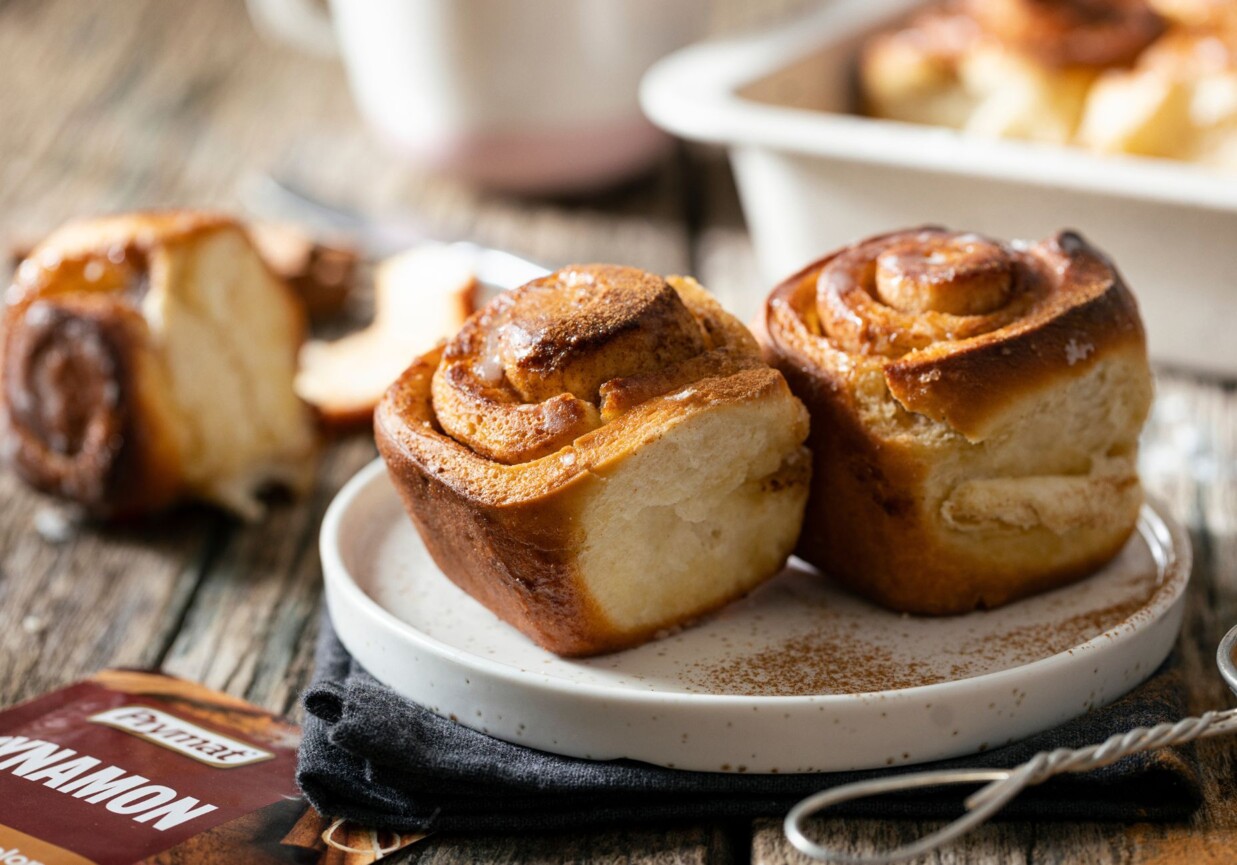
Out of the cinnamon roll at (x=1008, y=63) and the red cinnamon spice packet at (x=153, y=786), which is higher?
the red cinnamon spice packet at (x=153, y=786)

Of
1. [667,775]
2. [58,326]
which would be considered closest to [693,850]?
[667,775]

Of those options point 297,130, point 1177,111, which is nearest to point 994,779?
point 1177,111

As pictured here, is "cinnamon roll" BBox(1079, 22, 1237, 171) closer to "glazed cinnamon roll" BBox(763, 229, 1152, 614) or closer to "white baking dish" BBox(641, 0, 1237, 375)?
"white baking dish" BBox(641, 0, 1237, 375)

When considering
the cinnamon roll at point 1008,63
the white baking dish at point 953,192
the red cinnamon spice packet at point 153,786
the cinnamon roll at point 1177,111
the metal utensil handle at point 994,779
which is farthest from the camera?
the cinnamon roll at point 1008,63

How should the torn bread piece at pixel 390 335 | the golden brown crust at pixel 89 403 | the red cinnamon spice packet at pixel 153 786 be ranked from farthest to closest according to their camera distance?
the torn bread piece at pixel 390 335
the golden brown crust at pixel 89 403
the red cinnamon spice packet at pixel 153 786

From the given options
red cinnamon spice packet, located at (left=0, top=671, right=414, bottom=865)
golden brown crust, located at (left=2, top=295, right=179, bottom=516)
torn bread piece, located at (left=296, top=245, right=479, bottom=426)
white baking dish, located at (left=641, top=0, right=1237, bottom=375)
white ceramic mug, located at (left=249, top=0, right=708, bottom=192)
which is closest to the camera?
red cinnamon spice packet, located at (left=0, top=671, right=414, bottom=865)

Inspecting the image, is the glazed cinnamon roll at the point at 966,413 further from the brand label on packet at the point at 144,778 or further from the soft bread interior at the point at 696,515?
the brand label on packet at the point at 144,778

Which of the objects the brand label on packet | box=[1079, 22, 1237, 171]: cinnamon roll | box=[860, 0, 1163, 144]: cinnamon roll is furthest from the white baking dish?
the brand label on packet

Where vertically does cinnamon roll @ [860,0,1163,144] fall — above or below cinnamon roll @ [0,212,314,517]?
below

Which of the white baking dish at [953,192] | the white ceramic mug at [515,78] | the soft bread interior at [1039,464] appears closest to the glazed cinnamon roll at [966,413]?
the soft bread interior at [1039,464]
